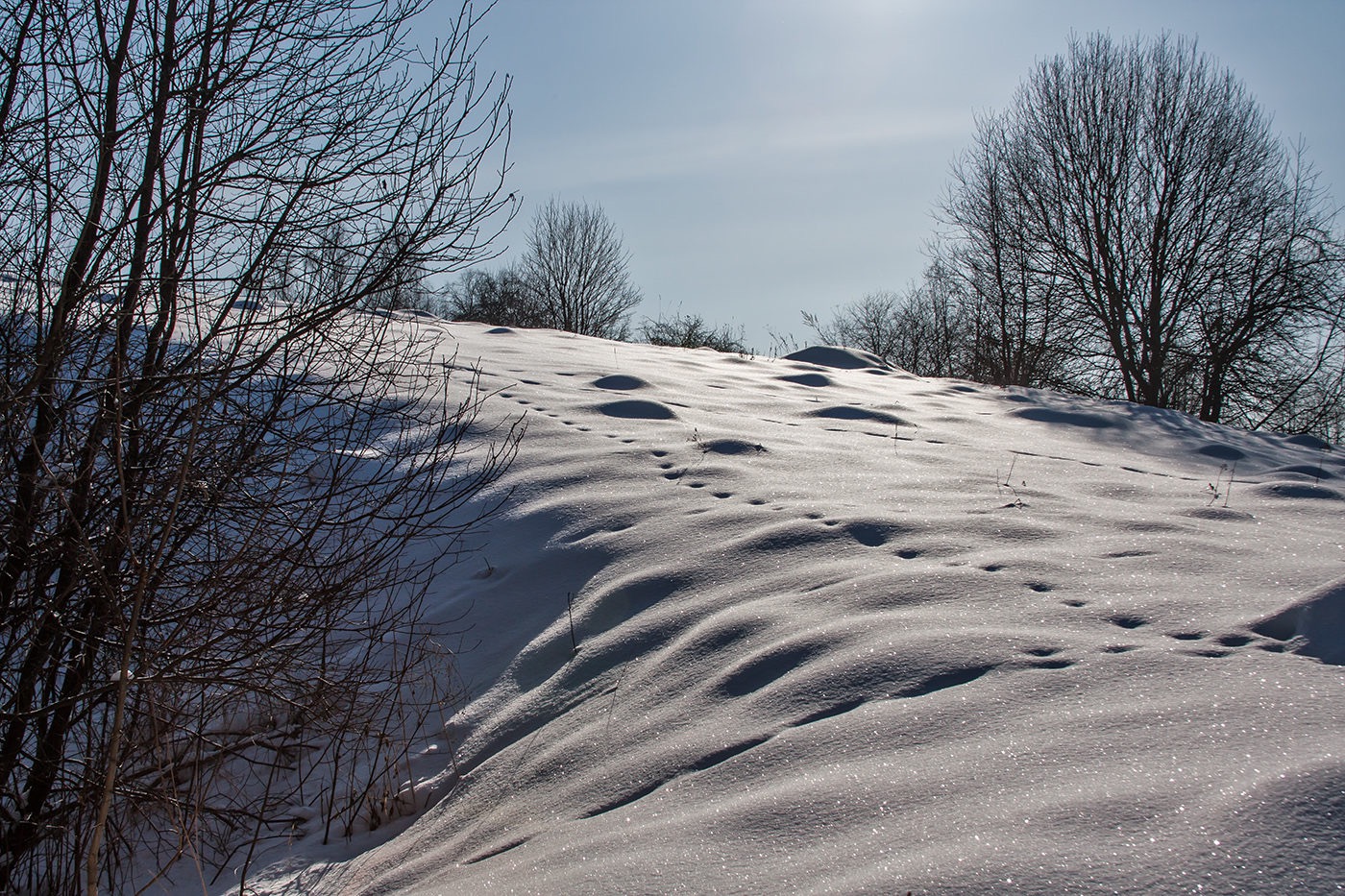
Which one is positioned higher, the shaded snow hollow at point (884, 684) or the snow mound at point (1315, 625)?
the snow mound at point (1315, 625)

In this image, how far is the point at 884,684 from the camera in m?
2.04

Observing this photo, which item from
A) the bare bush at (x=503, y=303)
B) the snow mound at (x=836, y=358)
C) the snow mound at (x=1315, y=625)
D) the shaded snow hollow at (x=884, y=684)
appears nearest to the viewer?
the shaded snow hollow at (x=884, y=684)

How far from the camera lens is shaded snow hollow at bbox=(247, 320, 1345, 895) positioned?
1421mm

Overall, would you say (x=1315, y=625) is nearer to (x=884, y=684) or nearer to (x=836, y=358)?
(x=884, y=684)

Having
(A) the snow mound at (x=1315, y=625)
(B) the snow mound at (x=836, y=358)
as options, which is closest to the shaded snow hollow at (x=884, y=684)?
(A) the snow mound at (x=1315, y=625)

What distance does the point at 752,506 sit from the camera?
352cm

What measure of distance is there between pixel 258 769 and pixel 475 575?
3.61 ft

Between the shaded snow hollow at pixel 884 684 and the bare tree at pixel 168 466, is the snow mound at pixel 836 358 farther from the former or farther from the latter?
the bare tree at pixel 168 466

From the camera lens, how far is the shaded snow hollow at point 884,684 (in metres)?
1.42

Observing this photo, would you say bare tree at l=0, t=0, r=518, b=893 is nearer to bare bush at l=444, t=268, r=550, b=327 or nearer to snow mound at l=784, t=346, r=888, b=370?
snow mound at l=784, t=346, r=888, b=370

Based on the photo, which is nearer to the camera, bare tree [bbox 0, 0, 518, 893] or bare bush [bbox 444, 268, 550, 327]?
bare tree [bbox 0, 0, 518, 893]

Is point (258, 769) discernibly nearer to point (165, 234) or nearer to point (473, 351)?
point (165, 234)

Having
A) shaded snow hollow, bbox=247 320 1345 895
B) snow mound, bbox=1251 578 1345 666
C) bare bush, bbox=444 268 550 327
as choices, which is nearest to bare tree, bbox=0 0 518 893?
shaded snow hollow, bbox=247 320 1345 895

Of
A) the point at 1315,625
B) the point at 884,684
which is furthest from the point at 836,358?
the point at 884,684
